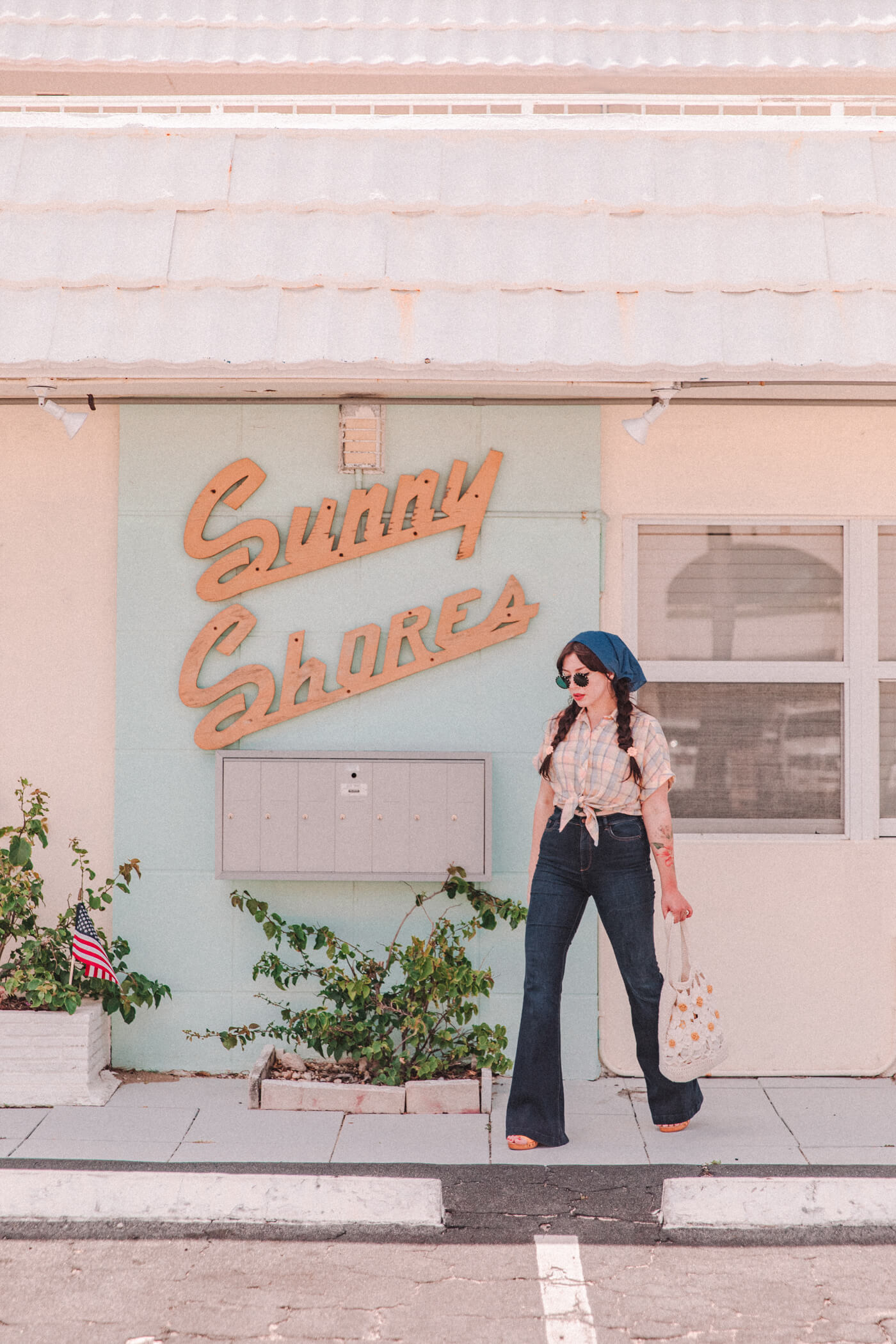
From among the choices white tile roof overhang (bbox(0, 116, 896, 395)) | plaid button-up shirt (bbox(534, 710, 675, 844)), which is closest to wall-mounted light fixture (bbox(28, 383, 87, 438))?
white tile roof overhang (bbox(0, 116, 896, 395))

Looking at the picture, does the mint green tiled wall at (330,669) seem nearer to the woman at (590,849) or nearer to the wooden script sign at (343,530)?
the wooden script sign at (343,530)

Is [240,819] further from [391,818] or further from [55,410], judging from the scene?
[55,410]

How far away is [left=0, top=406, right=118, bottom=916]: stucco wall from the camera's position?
228 inches

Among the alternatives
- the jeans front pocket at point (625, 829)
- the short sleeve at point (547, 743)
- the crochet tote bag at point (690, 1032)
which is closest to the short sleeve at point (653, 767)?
the jeans front pocket at point (625, 829)

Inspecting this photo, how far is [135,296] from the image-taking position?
5086 millimetres

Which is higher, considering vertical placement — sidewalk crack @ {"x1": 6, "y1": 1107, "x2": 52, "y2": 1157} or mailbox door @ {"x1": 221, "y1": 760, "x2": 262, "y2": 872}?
mailbox door @ {"x1": 221, "y1": 760, "x2": 262, "y2": 872}

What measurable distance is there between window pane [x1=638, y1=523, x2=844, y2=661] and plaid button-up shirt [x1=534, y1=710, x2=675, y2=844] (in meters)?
1.08

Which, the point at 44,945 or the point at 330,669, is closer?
the point at 44,945

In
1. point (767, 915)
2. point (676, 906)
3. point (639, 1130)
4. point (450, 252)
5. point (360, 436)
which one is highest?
point (450, 252)

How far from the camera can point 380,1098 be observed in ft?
17.1

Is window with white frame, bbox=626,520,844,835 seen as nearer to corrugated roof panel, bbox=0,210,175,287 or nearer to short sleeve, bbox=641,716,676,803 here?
short sleeve, bbox=641,716,676,803

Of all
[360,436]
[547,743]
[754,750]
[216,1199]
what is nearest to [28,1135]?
[216,1199]

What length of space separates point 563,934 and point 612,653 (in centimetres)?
109

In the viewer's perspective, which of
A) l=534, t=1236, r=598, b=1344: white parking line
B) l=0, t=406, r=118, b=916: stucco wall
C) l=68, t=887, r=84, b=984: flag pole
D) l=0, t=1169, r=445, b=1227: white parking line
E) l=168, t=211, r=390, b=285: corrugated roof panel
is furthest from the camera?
l=0, t=406, r=118, b=916: stucco wall
